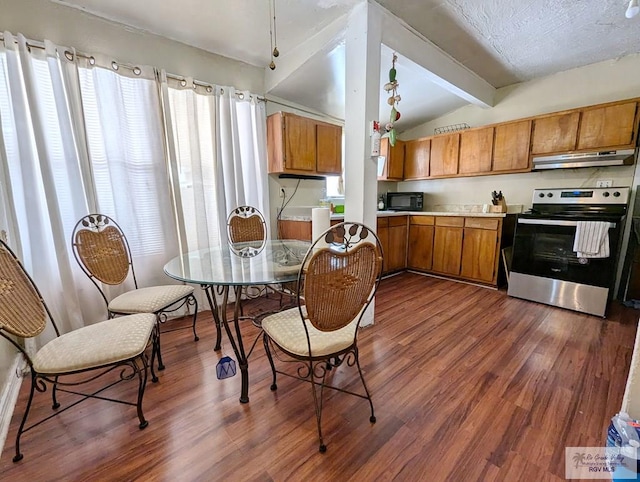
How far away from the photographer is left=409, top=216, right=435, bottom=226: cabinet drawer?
3750 millimetres

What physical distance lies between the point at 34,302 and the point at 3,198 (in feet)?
3.24

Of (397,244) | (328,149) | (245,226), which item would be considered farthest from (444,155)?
(245,226)

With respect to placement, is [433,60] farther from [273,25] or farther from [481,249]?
[481,249]

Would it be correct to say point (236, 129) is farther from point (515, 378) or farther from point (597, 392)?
point (597, 392)

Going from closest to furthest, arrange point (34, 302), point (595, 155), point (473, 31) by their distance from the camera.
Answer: point (34, 302), point (473, 31), point (595, 155)

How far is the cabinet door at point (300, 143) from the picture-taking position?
296cm

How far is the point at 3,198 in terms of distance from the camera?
5.60 ft

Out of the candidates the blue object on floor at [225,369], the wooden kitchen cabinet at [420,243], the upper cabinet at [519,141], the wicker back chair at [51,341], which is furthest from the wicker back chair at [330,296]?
the upper cabinet at [519,141]

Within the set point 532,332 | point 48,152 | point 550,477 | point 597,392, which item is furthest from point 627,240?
point 48,152

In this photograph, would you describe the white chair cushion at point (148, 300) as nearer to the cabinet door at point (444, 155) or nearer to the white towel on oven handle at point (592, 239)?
the white towel on oven handle at point (592, 239)

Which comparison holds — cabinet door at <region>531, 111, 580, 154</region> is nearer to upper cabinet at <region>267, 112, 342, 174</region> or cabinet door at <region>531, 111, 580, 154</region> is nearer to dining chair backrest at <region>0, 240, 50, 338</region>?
upper cabinet at <region>267, 112, 342, 174</region>

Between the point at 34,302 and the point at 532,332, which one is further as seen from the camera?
the point at 532,332

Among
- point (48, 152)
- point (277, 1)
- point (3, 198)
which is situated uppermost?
point (277, 1)

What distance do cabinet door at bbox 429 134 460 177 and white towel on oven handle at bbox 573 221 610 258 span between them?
1.64m
